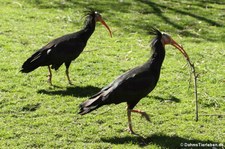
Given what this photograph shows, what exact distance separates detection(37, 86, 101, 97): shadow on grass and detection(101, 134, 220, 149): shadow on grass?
211 centimetres

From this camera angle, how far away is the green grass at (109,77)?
301 inches

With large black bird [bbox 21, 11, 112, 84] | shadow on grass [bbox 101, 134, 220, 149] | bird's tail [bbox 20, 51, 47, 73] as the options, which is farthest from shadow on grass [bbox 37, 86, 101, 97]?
shadow on grass [bbox 101, 134, 220, 149]

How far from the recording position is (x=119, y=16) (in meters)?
15.5

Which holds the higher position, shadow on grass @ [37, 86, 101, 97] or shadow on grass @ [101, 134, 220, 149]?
shadow on grass @ [101, 134, 220, 149]

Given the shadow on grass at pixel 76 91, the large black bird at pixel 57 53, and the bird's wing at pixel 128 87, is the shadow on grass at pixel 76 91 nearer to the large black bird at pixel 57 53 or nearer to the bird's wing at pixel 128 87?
the large black bird at pixel 57 53

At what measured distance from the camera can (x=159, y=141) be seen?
7.45m

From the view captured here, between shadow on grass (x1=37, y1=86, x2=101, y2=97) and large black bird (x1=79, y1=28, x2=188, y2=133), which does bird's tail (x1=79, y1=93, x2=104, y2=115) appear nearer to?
large black bird (x1=79, y1=28, x2=188, y2=133)

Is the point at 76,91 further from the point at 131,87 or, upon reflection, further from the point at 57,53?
the point at 131,87

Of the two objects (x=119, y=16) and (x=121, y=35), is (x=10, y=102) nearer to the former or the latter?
(x=121, y=35)

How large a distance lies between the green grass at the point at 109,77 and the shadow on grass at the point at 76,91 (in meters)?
A: 0.02

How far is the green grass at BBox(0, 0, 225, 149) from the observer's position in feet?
25.1

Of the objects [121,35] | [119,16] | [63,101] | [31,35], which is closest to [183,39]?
[121,35]

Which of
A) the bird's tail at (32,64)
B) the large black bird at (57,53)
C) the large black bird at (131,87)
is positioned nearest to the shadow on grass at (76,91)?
the large black bird at (57,53)

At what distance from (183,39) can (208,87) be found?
379 centimetres
